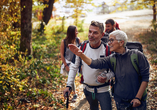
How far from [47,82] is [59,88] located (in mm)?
504

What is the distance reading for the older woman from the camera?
196 centimetres

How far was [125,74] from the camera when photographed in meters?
2.00

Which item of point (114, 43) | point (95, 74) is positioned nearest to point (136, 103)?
point (95, 74)

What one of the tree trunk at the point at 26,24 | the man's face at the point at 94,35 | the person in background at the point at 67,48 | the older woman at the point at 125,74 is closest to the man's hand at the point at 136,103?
the older woman at the point at 125,74

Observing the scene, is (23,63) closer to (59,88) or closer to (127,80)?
(59,88)

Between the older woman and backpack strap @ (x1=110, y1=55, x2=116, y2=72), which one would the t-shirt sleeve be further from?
backpack strap @ (x1=110, y1=55, x2=116, y2=72)

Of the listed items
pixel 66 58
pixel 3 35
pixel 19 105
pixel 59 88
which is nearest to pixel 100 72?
pixel 66 58

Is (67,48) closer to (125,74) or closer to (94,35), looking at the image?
(94,35)

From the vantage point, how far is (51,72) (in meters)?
5.90

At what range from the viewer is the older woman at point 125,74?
1.96 metres

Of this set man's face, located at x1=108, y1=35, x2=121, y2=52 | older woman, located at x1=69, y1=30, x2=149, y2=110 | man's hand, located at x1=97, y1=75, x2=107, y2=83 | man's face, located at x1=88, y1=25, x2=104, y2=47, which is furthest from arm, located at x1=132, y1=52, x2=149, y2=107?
man's face, located at x1=88, y1=25, x2=104, y2=47

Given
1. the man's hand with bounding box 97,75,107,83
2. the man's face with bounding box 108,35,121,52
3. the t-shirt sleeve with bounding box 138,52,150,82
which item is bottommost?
the man's hand with bounding box 97,75,107,83

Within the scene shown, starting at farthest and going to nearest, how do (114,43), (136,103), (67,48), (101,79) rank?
(67,48) < (101,79) < (114,43) < (136,103)

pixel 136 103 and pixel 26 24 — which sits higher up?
pixel 26 24
